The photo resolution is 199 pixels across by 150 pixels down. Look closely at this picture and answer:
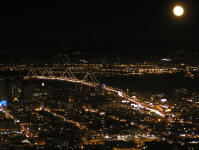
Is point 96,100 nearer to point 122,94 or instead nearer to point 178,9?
point 122,94

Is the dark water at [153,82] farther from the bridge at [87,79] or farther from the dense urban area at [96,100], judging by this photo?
the bridge at [87,79]

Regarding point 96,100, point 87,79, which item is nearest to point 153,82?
point 96,100

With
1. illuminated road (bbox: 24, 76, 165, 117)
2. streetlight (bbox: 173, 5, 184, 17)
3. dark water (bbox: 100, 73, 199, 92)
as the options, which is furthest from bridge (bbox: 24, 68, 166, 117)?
streetlight (bbox: 173, 5, 184, 17)

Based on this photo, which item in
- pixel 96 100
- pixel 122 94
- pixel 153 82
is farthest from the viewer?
pixel 96 100

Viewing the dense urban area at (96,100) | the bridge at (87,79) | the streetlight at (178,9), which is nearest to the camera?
the streetlight at (178,9)

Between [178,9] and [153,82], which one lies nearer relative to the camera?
[178,9]

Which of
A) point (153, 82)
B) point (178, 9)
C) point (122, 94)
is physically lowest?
point (122, 94)

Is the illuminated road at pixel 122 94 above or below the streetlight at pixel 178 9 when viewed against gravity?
below

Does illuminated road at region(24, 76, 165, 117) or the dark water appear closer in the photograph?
the dark water

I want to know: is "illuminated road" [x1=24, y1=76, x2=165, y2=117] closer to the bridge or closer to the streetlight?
the bridge

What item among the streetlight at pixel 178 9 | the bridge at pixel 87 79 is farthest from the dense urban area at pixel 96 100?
the streetlight at pixel 178 9
